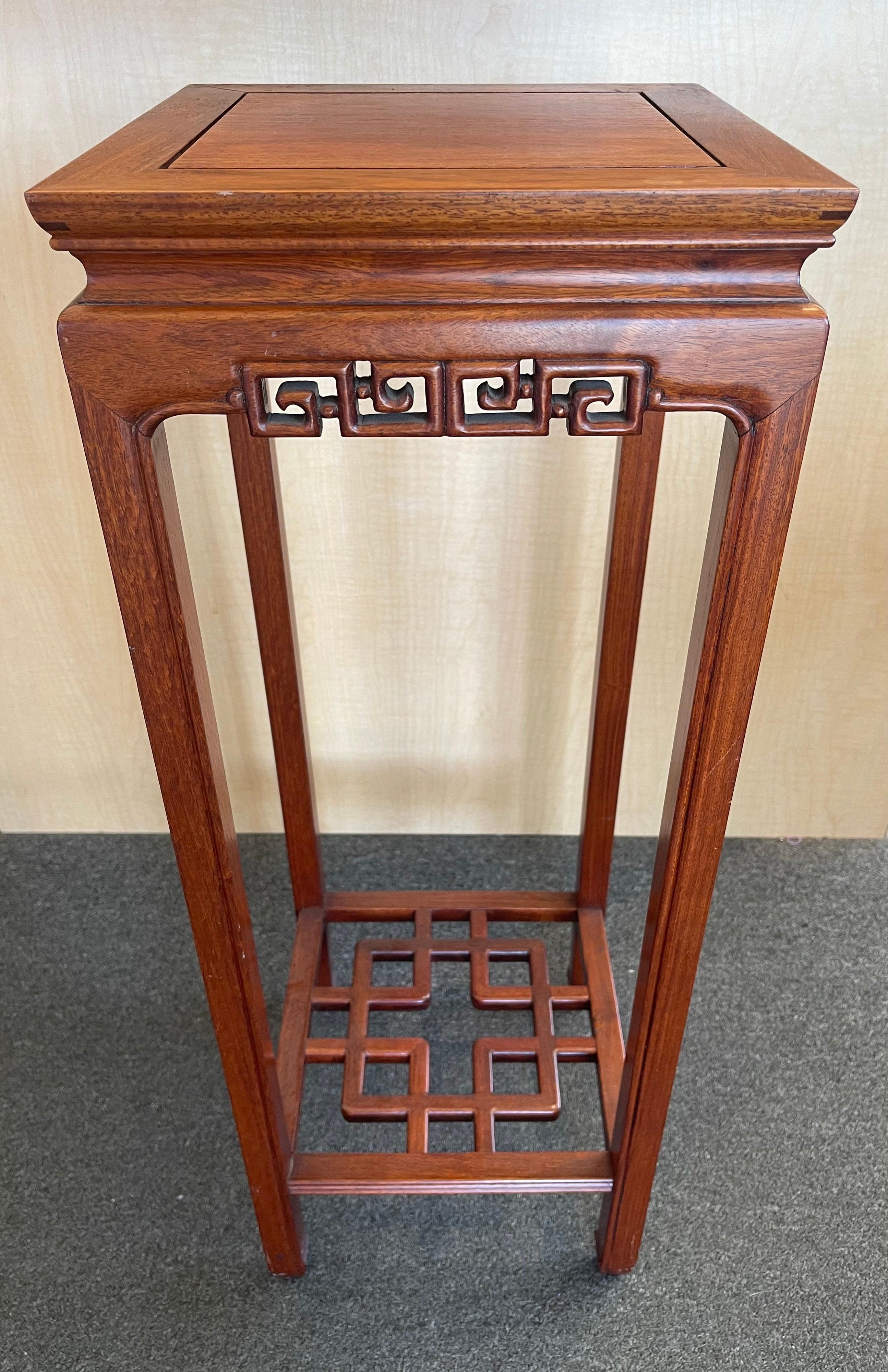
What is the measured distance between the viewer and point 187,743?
0.65 m

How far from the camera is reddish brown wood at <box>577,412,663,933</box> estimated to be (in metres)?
0.91

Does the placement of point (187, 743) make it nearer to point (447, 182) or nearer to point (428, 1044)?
point (447, 182)

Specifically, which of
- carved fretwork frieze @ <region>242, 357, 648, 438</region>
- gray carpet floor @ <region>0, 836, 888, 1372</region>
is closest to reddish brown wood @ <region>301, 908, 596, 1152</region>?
gray carpet floor @ <region>0, 836, 888, 1372</region>

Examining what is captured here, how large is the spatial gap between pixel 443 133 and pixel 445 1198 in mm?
928

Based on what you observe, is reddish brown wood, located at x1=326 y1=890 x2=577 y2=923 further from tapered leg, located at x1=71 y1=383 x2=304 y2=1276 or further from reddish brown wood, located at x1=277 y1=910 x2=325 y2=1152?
tapered leg, located at x1=71 y1=383 x2=304 y2=1276

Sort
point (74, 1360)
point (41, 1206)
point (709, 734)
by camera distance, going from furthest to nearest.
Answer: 1. point (41, 1206)
2. point (74, 1360)
3. point (709, 734)

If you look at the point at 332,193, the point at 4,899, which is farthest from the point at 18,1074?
the point at 332,193

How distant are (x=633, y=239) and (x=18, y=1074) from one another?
1.06m

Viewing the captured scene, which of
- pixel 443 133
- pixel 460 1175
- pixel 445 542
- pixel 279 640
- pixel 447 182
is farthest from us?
pixel 445 542

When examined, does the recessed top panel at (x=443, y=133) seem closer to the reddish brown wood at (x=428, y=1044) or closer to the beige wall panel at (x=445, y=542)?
the beige wall panel at (x=445, y=542)

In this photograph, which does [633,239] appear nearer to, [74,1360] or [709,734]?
[709,734]

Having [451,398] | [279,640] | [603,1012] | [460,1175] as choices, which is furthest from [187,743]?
[603,1012]

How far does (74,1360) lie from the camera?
2.95ft

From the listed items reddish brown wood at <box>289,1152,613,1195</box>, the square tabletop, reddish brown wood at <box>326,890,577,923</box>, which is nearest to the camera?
the square tabletop
